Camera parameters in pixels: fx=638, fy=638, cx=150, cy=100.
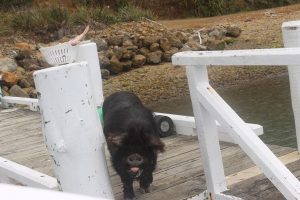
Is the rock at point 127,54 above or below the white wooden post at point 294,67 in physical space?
below

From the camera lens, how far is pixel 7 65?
1581cm

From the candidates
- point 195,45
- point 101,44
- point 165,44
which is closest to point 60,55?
point 101,44

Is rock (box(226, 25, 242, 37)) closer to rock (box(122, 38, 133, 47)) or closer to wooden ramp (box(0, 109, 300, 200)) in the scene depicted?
rock (box(122, 38, 133, 47))

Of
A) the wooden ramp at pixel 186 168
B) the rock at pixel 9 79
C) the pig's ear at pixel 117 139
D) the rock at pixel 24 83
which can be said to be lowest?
the rock at pixel 24 83

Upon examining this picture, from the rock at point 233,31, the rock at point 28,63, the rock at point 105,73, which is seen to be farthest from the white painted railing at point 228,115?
the rock at point 233,31

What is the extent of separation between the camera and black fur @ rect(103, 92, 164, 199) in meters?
4.47

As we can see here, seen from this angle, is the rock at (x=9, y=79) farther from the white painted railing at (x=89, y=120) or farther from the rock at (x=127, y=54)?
the white painted railing at (x=89, y=120)

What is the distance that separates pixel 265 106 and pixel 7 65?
23.5ft

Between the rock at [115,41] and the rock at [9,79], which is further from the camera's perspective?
the rock at [115,41]

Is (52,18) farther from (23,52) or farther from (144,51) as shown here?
(144,51)

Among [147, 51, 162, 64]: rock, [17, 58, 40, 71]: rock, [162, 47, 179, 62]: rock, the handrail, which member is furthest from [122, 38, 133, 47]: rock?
the handrail

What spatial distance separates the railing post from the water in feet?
12.7

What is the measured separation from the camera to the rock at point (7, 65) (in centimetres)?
1548

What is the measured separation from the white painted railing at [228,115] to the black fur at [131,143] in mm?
403
